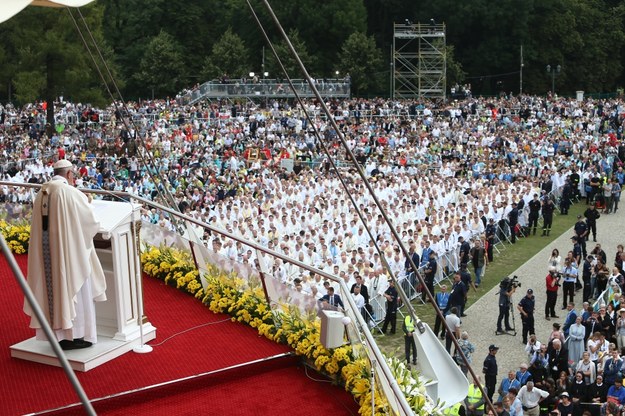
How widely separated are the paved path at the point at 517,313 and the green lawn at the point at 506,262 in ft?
0.63

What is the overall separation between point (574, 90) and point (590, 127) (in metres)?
21.9

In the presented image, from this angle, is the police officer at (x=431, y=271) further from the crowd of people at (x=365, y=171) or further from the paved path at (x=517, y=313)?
the paved path at (x=517, y=313)

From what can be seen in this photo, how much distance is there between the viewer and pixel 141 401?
7.59 meters

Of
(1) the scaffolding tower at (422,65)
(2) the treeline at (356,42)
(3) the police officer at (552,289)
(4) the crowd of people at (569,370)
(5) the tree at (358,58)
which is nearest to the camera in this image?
(4) the crowd of people at (569,370)

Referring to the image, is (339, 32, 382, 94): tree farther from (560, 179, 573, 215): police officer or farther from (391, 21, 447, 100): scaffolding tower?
(560, 179, 573, 215): police officer

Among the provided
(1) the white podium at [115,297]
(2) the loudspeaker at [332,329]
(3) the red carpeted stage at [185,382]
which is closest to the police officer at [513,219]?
(3) the red carpeted stage at [185,382]

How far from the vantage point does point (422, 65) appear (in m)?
56.9

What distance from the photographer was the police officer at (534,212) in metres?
26.6

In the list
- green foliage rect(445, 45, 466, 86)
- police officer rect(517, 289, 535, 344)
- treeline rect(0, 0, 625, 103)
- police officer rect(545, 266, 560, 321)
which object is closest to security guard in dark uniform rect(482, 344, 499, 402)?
police officer rect(517, 289, 535, 344)

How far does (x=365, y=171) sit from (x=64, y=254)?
87.0ft

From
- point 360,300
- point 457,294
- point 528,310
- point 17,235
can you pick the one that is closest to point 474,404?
point 360,300

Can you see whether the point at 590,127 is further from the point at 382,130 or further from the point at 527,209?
the point at 527,209

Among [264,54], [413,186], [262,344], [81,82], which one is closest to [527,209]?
[413,186]

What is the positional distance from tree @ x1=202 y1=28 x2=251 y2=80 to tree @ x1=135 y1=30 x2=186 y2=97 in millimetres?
2167
